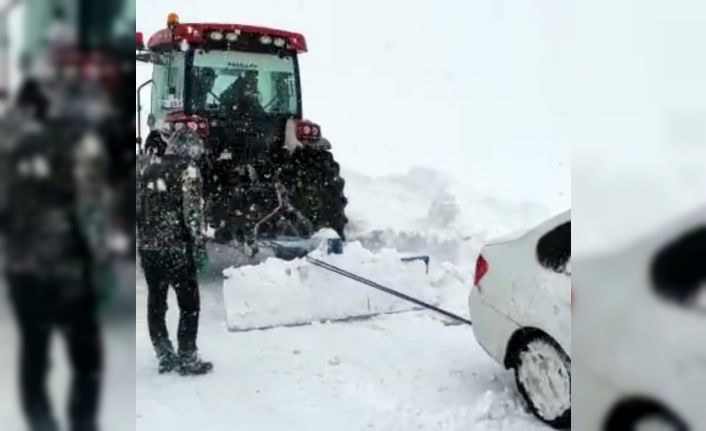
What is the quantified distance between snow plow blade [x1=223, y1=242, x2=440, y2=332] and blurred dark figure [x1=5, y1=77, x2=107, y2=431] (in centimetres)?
83

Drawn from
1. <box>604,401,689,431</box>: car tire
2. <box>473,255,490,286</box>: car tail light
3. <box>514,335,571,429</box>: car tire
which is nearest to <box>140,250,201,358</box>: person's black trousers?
<box>473,255,490,286</box>: car tail light

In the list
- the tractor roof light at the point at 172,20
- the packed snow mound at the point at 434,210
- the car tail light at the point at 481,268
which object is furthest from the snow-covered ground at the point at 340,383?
the tractor roof light at the point at 172,20

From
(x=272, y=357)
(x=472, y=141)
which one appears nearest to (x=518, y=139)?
(x=472, y=141)

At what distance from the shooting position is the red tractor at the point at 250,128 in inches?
72.1

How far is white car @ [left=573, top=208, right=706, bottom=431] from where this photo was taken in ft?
4.48

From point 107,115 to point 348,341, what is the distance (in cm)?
113

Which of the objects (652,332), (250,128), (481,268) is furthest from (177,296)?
(652,332)

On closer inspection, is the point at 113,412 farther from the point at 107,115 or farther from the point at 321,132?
the point at 321,132

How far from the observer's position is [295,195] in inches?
82.4

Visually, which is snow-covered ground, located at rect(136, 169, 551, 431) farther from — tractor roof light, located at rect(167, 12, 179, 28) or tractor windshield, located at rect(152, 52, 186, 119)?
tractor roof light, located at rect(167, 12, 179, 28)

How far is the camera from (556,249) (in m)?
1.81

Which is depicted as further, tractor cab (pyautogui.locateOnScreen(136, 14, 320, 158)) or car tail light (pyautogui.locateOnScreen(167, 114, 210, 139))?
car tail light (pyautogui.locateOnScreen(167, 114, 210, 139))

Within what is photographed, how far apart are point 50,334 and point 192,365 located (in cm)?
72

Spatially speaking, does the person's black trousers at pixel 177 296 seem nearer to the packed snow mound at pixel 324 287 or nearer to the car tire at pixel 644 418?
the packed snow mound at pixel 324 287
